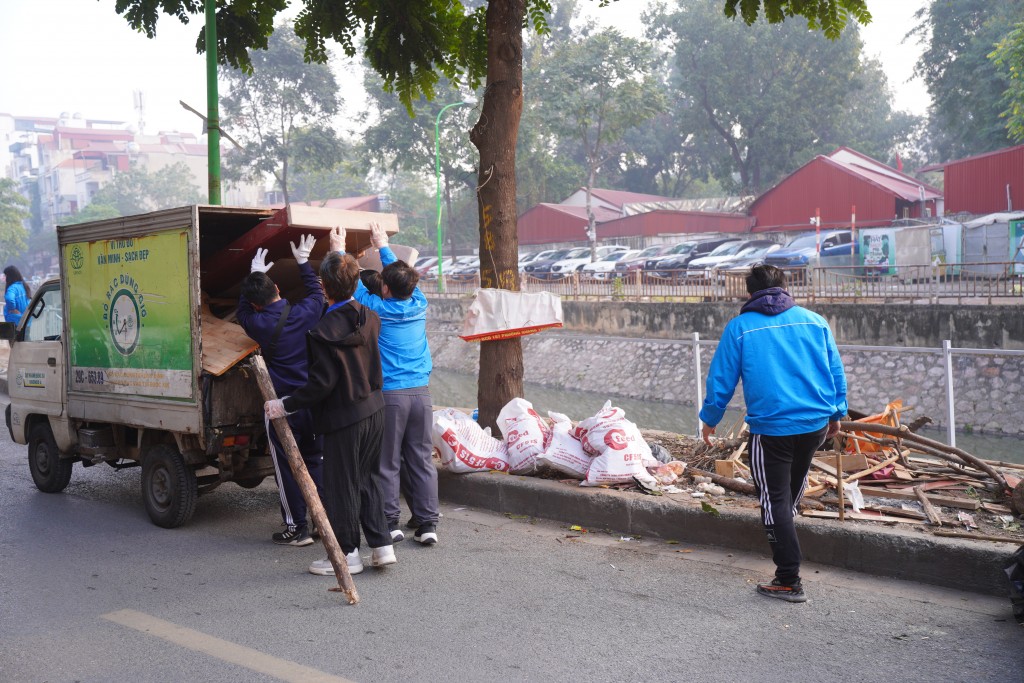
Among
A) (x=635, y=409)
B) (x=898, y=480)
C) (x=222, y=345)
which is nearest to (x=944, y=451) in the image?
(x=898, y=480)

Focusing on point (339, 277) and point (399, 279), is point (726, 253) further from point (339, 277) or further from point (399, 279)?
point (339, 277)

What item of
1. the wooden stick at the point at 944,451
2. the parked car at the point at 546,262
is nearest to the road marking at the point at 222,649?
the wooden stick at the point at 944,451

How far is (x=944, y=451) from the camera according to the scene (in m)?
5.91

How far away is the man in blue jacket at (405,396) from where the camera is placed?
17.7 feet

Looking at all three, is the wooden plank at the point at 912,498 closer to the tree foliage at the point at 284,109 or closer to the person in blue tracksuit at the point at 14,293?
the person in blue tracksuit at the point at 14,293

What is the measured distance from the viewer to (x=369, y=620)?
14.1ft

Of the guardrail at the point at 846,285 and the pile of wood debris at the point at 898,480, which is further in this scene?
the guardrail at the point at 846,285

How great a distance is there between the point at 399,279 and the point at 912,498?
3479 mm

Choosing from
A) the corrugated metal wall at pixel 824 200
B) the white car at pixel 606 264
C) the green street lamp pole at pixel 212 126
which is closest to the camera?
the green street lamp pole at pixel 212 126

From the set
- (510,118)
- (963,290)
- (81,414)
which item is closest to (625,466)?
(510,118)

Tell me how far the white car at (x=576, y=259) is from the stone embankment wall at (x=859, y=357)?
35.8 feet

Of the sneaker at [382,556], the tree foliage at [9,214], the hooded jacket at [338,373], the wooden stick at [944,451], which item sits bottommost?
the sneaker at [382,556]

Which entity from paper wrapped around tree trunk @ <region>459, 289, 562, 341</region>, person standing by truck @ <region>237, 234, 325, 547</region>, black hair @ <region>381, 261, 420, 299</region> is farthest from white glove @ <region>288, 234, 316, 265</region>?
paper wrapped around tree trunk @ <region>459, 289, 562, 341</region>

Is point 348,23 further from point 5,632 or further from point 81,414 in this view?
point 5,632
